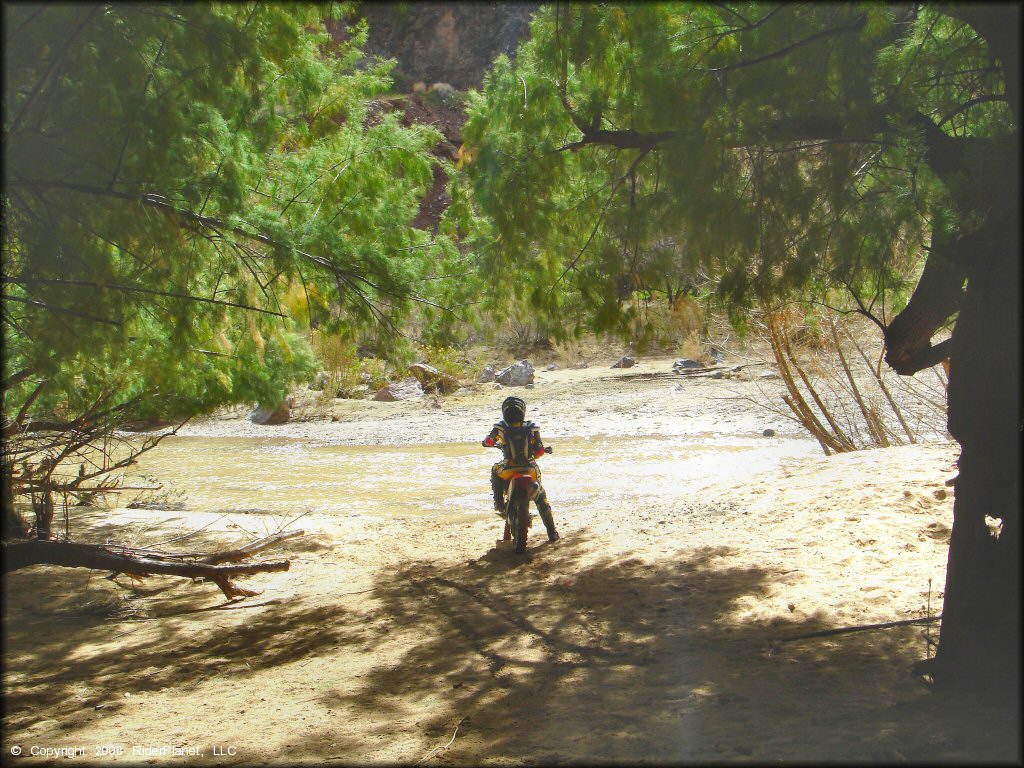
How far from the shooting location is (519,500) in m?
7.64

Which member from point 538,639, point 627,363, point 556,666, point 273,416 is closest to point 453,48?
point 627,363

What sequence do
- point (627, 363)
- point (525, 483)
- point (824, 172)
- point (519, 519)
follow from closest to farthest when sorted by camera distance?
point (824, 172) < point (525, 483) < point (519, 519) < point (627, 363)

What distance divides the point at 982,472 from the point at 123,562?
4.72 meters

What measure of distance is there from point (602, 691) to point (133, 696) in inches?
102

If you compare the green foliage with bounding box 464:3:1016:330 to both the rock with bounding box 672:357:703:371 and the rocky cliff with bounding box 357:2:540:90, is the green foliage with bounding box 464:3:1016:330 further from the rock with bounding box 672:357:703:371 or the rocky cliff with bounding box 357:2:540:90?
the rocky cliff with bounding box 357:2:540:90

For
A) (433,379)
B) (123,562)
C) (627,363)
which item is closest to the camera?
(123,562)

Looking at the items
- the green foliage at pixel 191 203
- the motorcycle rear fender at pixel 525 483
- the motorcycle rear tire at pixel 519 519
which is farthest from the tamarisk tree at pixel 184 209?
the motorcycle rear tire at pixel 519 519

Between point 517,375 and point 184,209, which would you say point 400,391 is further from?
point 184,209

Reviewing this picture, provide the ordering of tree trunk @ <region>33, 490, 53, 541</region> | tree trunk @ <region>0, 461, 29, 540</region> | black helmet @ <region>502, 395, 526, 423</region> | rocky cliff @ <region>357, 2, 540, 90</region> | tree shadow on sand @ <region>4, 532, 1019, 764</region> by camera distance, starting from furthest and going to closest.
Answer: rocky cliff @ <region>357, 2, 540, 90</region> → black helmet @ <region>502, 395, 526, 423</region> → tree trunk @ <region>33, 490, 53, 541</region> → tree trunk @ <region>0, 461, 29, 540</region> → tree shadow on sand @ <region>4, 532, 1019, 764</region>

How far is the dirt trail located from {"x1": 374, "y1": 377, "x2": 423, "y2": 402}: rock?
1102 centimetres

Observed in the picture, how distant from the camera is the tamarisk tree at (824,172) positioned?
13.0 ft

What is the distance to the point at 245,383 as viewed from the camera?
8.22 m

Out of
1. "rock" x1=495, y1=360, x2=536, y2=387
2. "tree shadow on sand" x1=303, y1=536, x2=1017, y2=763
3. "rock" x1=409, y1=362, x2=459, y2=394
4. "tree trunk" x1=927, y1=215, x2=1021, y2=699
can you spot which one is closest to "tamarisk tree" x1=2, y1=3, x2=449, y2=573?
"tree shadow on sand" x1=303, y1=536, x2=1017, y2=763

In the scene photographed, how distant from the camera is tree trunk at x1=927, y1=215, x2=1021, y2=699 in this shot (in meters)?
3.86
